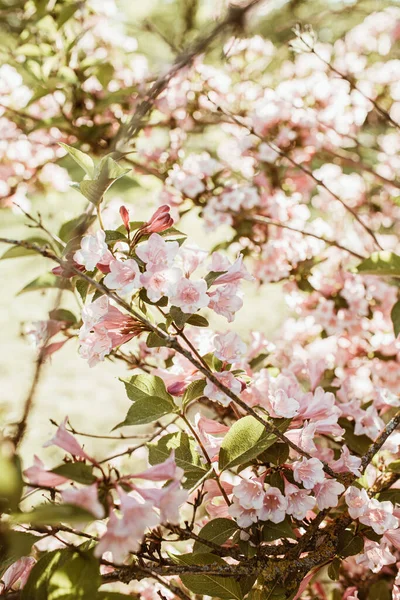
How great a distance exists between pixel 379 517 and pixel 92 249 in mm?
495

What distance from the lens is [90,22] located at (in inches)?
82.8

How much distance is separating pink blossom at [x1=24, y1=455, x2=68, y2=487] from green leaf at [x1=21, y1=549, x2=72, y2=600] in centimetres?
10

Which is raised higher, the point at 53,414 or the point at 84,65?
the point at 84,65

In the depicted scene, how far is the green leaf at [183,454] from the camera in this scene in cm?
74

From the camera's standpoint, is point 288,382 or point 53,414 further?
point 53,414

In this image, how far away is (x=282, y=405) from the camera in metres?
0.79

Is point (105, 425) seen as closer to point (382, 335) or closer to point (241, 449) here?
point (382, 335)

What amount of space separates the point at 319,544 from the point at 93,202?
52cm

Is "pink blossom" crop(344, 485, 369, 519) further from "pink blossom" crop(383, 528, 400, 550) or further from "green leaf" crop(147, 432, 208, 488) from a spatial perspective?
"green leaf" crop(147, 432, 208, 488)

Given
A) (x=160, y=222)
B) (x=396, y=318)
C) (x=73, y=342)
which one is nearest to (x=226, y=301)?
(x=160, y=222)

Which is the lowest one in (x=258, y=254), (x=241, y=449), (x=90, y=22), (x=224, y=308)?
(x=241, y=449)

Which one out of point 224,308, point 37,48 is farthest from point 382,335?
point 37,48

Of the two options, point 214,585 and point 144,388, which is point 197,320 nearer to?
point 144,388

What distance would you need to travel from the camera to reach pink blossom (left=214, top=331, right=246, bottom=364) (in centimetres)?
79
